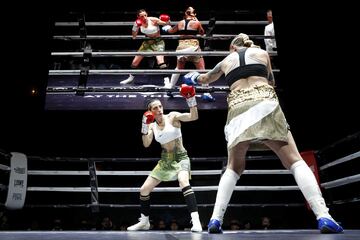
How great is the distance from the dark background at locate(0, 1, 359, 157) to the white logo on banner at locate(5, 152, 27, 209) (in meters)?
0.87

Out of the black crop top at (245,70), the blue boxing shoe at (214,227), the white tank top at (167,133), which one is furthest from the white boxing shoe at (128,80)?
the blue boxing shoe at (214,227)

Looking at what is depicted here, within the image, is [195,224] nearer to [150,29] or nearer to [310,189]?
[310,189]

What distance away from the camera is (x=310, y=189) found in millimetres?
2354

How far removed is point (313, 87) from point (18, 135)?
3.90m

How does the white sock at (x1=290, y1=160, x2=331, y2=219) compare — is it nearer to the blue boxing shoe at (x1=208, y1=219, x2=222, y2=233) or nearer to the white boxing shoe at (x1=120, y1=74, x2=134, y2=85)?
the blue boxing shoe at (x1=208, y1=219, x2=222, y2=233)

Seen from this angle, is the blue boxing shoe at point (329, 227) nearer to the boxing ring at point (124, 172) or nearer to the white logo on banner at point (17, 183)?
the boxing ring at point (124, 172)

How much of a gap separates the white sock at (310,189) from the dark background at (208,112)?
2.80 meters

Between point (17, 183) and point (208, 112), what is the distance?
2362 millimetres

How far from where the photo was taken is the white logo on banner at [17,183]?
4.65 metres

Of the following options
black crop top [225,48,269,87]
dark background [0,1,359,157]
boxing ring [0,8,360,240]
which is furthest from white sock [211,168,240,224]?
dark background [0,1,359,157]

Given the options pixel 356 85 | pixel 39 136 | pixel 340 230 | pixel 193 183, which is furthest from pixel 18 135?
pixel 340 230

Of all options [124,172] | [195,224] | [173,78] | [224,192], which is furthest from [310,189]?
[173,78]

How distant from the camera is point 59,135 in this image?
616 cm

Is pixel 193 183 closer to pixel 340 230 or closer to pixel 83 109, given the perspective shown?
pixel 83 109
